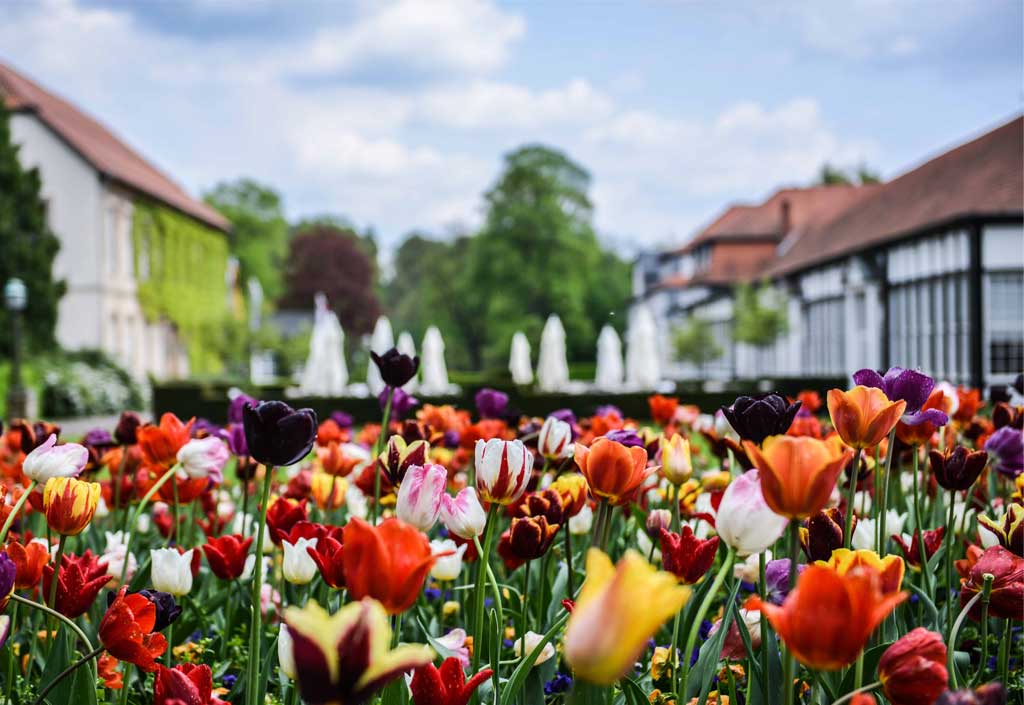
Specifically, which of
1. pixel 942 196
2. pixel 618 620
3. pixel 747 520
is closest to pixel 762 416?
pixel 747 520

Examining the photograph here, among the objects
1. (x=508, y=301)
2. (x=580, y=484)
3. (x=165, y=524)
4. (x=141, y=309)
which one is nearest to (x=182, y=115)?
(x=165, y=524)

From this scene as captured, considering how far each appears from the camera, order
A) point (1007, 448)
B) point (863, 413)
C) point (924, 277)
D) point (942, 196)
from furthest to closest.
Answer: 1. point (942, 196)
2. point (924, 277)
3. point (1007, 448)
4. point (863, 413)

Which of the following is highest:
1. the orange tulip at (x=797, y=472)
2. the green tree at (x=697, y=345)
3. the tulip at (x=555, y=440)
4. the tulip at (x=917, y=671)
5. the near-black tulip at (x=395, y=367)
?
the green tree at (x=697, y=345)

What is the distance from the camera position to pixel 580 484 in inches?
76.1

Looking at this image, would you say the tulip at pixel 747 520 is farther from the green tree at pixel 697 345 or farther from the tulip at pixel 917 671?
the green tree at pixel 697 345

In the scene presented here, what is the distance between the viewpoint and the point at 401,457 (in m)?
1.82

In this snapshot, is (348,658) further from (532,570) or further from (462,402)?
(462,402)

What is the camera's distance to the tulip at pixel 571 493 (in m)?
1.87

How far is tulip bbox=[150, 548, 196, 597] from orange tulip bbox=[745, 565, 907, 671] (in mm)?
1276

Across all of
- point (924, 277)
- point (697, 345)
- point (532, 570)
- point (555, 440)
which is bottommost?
point (532, 570)

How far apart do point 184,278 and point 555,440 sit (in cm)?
3289

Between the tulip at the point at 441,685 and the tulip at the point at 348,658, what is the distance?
1.28 feet

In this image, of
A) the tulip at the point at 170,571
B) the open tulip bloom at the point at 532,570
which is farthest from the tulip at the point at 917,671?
the tulip at the point at 170,571

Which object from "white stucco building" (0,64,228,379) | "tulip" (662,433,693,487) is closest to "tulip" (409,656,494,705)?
"tulip" (662,433,693,487)
